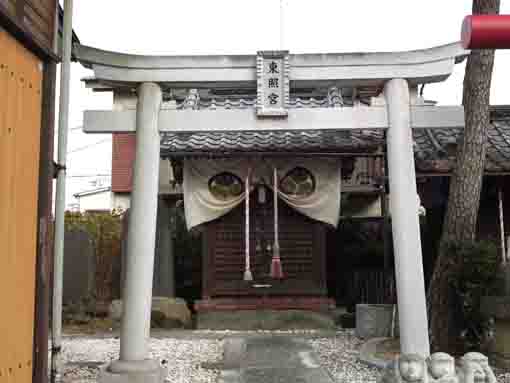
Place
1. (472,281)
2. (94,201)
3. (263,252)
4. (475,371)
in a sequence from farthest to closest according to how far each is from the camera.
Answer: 1. (94,201)
2. (263,252)
3. (472,281)
4. (475,371)

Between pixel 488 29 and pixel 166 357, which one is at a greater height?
pixel 488 29

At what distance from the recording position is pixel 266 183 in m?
10.7

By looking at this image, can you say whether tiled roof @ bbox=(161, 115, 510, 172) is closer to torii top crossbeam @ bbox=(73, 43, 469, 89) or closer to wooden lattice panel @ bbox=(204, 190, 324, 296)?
wooden lattice panel @ bbox=(204, 190, 324, 296)

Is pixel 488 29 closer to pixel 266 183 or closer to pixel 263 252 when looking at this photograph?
pixel 266 183

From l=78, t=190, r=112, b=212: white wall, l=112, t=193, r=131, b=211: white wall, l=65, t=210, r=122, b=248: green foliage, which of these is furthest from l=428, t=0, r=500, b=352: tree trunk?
l=78, t=190, r=112, b=212: white wall

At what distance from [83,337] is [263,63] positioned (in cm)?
628

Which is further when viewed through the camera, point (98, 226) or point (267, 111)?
point (98, 226)

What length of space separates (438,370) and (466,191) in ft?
12.3

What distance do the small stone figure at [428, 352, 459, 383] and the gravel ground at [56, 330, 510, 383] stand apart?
98.8 inches

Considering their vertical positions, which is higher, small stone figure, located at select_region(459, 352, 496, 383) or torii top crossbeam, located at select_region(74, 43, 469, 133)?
torii top crossbeam, located at select_region(74, 43, 469, 133)

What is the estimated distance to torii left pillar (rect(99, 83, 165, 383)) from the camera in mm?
5535

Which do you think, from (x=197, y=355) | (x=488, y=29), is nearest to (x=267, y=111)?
(x=197, y=355)

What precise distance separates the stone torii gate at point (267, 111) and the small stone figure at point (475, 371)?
1.81 m

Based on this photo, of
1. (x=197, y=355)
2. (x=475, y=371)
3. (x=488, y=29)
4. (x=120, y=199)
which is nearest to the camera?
(x=488, y=29)
